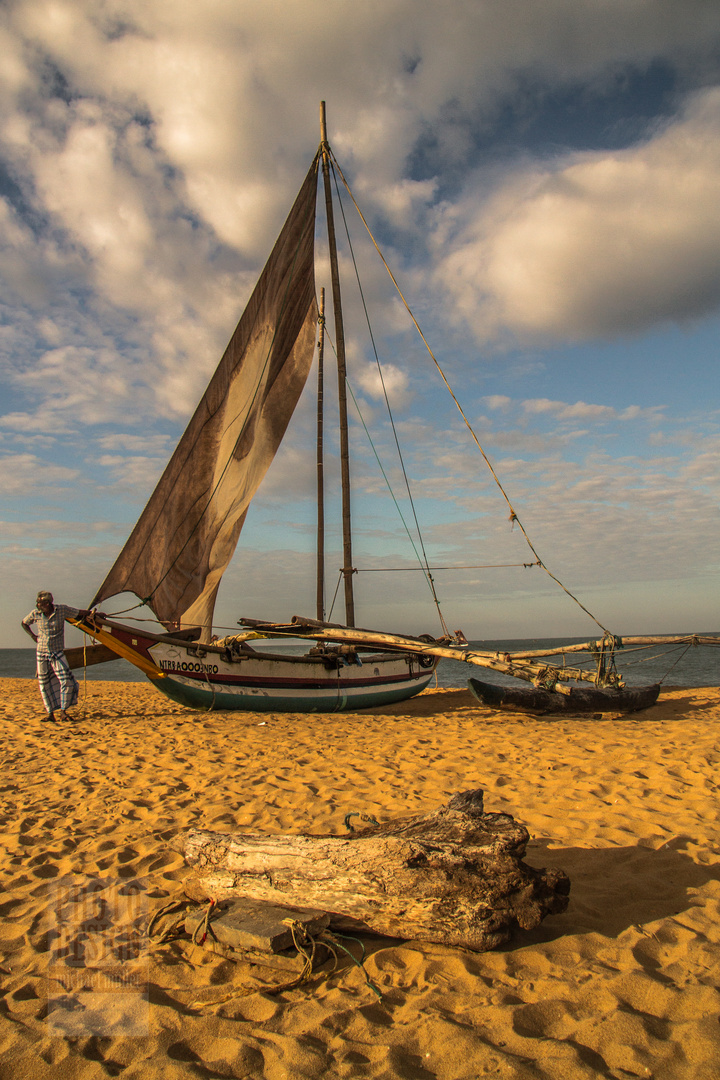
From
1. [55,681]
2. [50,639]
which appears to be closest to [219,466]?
[50,639]

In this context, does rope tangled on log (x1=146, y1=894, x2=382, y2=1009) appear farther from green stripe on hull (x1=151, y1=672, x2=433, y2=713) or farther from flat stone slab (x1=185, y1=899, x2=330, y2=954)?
green stripe on hull (x1=151, y1=672, x2=433, y2=713)

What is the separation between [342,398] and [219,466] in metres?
3.34

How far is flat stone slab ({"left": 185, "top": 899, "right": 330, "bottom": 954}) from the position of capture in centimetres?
293

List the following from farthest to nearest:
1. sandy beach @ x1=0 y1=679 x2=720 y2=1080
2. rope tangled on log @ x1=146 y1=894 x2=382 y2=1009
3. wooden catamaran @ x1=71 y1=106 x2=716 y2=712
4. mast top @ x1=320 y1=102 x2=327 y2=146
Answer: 1. mast top @ x1=320 y1=102 x2=327 y2=146
2. wooden catamaran @ x1=71 y1=106 x2=716 y2=712
3. rope tangled on log @ x1=146 y1=894 x2=382 y2=1009
4. sandy beach @ x1=0 y1=679 x2=720 y2=1080

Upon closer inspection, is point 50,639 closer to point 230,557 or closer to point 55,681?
point 55,681

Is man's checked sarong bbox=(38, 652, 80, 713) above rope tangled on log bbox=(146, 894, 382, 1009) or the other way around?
above

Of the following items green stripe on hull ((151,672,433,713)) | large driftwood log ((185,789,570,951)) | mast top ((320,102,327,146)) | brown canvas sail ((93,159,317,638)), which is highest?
mast top ((320,102,327,146))

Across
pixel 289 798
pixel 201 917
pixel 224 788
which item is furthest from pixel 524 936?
pixel 224 788

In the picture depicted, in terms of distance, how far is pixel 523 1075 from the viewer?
7.28 ft

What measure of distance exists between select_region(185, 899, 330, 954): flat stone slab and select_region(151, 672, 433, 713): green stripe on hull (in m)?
8.04

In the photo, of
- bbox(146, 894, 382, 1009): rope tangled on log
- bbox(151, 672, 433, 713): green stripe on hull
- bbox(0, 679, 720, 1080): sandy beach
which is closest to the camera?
bbox(0, 679, 720, 1080): sandy beach

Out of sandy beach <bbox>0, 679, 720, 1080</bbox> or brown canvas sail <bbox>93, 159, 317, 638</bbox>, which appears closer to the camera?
sandy beach <bbox>0, 679, 720, 1080</bbox>

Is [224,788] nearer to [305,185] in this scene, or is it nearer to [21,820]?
[21,820]

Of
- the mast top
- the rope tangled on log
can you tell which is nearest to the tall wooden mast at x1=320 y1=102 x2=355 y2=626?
the mast top
